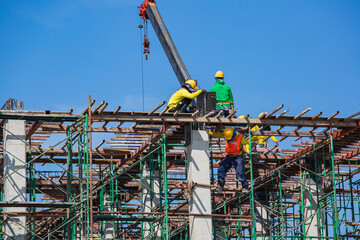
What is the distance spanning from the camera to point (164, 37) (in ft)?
136

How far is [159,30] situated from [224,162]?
41.6ft

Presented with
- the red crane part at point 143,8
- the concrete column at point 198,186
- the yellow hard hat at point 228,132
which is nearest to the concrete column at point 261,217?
the yellow hard hat at point 228,132

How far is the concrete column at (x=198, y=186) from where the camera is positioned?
29.3 metres

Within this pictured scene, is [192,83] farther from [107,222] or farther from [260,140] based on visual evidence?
[107,222]

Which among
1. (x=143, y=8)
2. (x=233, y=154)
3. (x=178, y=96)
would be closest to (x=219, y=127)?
(x=233, y=154)

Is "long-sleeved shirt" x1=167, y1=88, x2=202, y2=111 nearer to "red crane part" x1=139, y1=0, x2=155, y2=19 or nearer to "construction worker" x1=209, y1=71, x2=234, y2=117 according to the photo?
"construction worker" x1=209, y1=71, x2=234, y2=117

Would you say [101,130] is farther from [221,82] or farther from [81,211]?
[221,82]

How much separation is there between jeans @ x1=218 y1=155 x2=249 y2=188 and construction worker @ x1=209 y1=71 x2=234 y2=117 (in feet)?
6.07

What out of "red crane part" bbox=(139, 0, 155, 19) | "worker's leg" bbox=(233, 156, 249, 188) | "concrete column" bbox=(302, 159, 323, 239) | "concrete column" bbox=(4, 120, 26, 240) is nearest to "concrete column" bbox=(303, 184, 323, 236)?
"concrete column" bbox=(302, 159, 323, 239)

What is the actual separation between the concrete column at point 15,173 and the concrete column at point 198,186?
6149 mm

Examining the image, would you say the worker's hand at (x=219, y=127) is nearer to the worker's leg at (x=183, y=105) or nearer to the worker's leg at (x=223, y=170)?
the worker's leg at (x=223, y=170)

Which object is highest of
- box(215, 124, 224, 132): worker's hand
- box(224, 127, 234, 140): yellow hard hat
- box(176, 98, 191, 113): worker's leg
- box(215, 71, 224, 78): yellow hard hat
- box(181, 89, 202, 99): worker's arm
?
box(215, 71, 224, 78): yellow hard hat

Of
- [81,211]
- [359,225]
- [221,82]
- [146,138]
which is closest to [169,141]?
[146,138]

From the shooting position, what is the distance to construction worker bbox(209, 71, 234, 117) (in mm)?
31703
